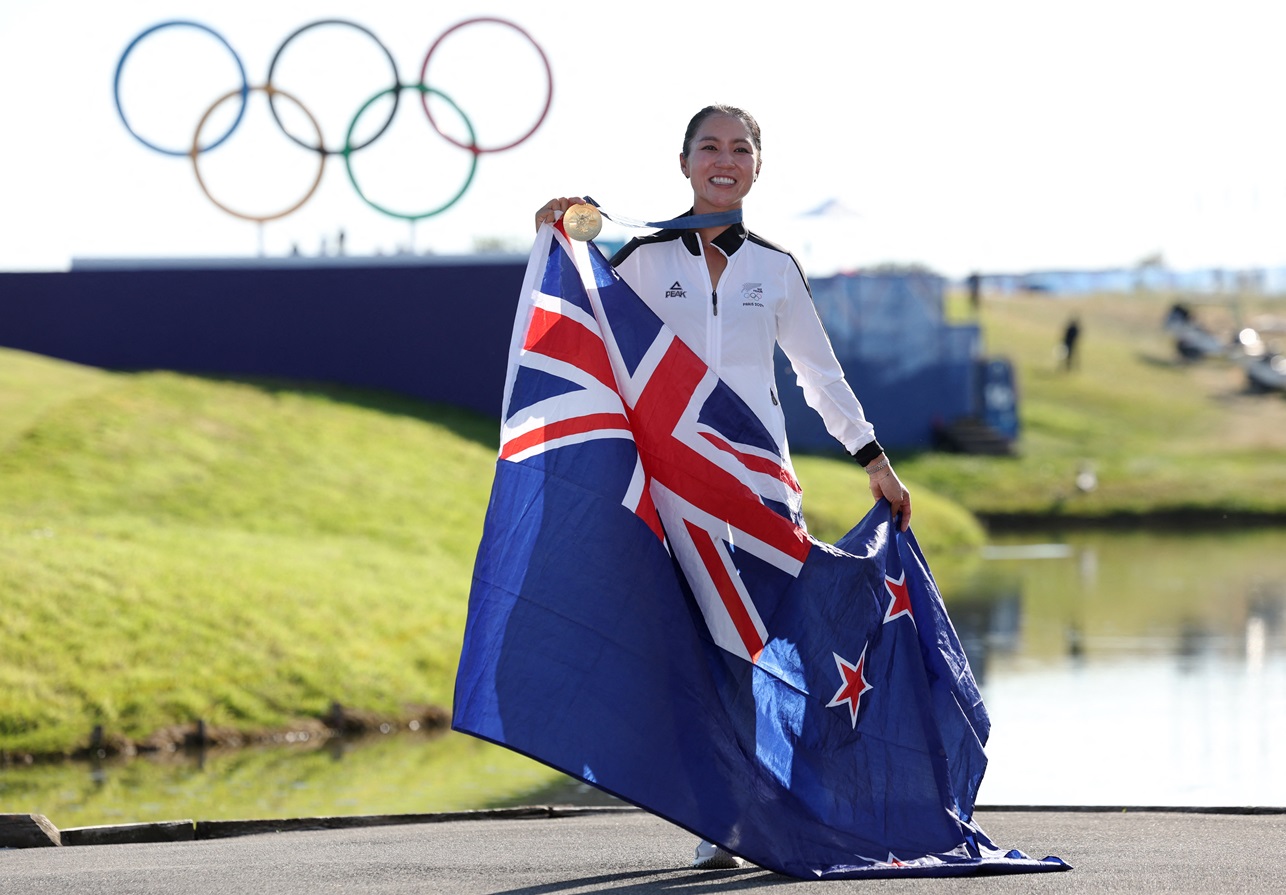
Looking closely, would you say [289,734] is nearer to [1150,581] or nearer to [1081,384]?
[1150,581]

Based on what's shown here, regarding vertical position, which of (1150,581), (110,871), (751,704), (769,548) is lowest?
(1150,581)

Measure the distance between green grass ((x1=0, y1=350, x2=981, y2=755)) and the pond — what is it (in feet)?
3.10

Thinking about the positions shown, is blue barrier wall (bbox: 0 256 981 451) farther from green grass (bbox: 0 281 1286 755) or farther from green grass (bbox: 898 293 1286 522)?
green grass (bbox: 898 293 1286 522)

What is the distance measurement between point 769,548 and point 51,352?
28421 mm

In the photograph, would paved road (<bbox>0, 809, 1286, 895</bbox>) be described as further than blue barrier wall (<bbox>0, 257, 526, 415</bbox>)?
No

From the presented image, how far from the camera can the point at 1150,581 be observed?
890 inches

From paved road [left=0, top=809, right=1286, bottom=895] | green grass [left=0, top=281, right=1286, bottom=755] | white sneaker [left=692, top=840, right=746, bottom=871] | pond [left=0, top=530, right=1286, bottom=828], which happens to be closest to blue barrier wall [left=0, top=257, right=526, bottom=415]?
green grass [left=0, top=281, right=1286, bottom=755]

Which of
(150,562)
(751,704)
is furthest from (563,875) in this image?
(150,562)

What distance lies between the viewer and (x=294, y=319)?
103 feet

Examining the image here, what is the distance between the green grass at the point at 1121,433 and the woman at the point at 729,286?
29583 mm

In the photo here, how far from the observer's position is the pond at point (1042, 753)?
387 inches

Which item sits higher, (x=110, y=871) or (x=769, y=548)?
(x=769, y=548)

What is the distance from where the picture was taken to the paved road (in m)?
5.03

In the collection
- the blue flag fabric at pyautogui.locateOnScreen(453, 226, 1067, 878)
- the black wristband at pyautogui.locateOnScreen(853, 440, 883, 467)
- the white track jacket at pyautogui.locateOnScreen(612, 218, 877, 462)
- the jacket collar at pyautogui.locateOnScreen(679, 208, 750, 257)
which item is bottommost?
the blue flag fabric at pyautogui.locateOnScreen(453, 226, 1067, 878)
